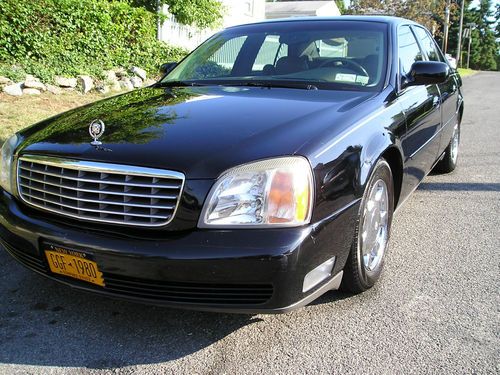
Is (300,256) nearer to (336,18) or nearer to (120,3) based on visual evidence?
(336,18)

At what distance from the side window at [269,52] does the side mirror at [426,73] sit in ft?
3.04

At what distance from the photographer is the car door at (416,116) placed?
352 cm

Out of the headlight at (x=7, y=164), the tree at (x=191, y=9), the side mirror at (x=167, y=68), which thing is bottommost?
the headlight at (x=7, y=164)

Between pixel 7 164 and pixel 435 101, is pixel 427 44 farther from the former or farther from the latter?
pixel 7 164

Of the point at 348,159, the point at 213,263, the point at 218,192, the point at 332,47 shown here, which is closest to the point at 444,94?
the point at 332,47

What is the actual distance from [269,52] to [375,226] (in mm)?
1636

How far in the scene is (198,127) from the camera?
8.72ft

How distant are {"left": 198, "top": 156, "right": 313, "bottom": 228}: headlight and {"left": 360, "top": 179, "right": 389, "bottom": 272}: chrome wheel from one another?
662 millimetres

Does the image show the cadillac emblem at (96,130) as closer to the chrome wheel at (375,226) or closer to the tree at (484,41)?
the chrome wheel at (375,226)

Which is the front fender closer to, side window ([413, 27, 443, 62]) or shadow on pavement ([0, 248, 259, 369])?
shadow on pavement ([0, 248, 259, 369])

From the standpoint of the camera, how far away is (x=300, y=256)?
2.21 m

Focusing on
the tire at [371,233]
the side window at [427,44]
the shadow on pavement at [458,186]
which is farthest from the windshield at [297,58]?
the shadow on pavement at [458,186]

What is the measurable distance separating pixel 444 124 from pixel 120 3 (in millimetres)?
8362

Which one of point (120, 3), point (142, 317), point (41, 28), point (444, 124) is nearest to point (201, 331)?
point (142, 317)
